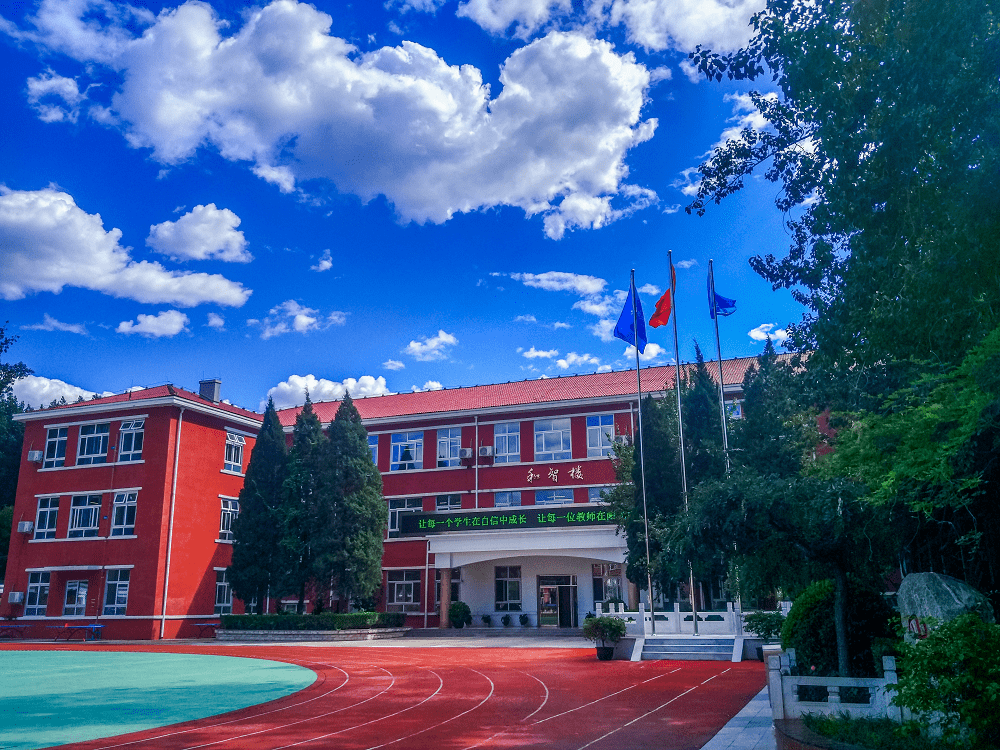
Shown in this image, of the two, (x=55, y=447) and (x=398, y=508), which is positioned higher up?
(x=55, y=447)

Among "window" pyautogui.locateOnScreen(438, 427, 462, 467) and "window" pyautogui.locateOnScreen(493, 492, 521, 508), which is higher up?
"window" pyautogui.locateOnScreen(438, 427, 462, 467)

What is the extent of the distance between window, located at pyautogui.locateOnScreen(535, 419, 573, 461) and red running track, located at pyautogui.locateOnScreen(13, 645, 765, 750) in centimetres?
1386

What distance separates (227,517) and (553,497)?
13.5 metres

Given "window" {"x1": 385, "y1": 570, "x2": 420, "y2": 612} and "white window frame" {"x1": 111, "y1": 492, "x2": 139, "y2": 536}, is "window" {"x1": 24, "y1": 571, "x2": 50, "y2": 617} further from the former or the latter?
"window" {"x1": 385, "y1": 570, "x2": 420, "y2": 612}

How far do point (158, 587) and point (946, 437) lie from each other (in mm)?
27962

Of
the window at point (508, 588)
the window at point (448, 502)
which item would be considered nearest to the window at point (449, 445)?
the window at point (448, 502)

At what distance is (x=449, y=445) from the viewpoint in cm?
3422

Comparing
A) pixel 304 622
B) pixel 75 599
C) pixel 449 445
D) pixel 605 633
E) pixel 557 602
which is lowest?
pixel 304 622

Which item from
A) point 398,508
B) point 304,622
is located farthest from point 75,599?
point 398,508

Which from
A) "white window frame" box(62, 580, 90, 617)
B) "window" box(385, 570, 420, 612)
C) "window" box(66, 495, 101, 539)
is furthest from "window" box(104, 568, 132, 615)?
"window" box(385, 570, 420, 612)

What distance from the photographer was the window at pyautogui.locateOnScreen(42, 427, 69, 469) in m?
32.5

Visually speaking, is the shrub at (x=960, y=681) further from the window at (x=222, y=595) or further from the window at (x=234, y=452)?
the window at (x=234, y=452)

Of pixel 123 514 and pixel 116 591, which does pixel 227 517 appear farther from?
pixel 116 591

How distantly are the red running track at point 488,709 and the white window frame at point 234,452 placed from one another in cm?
1626
